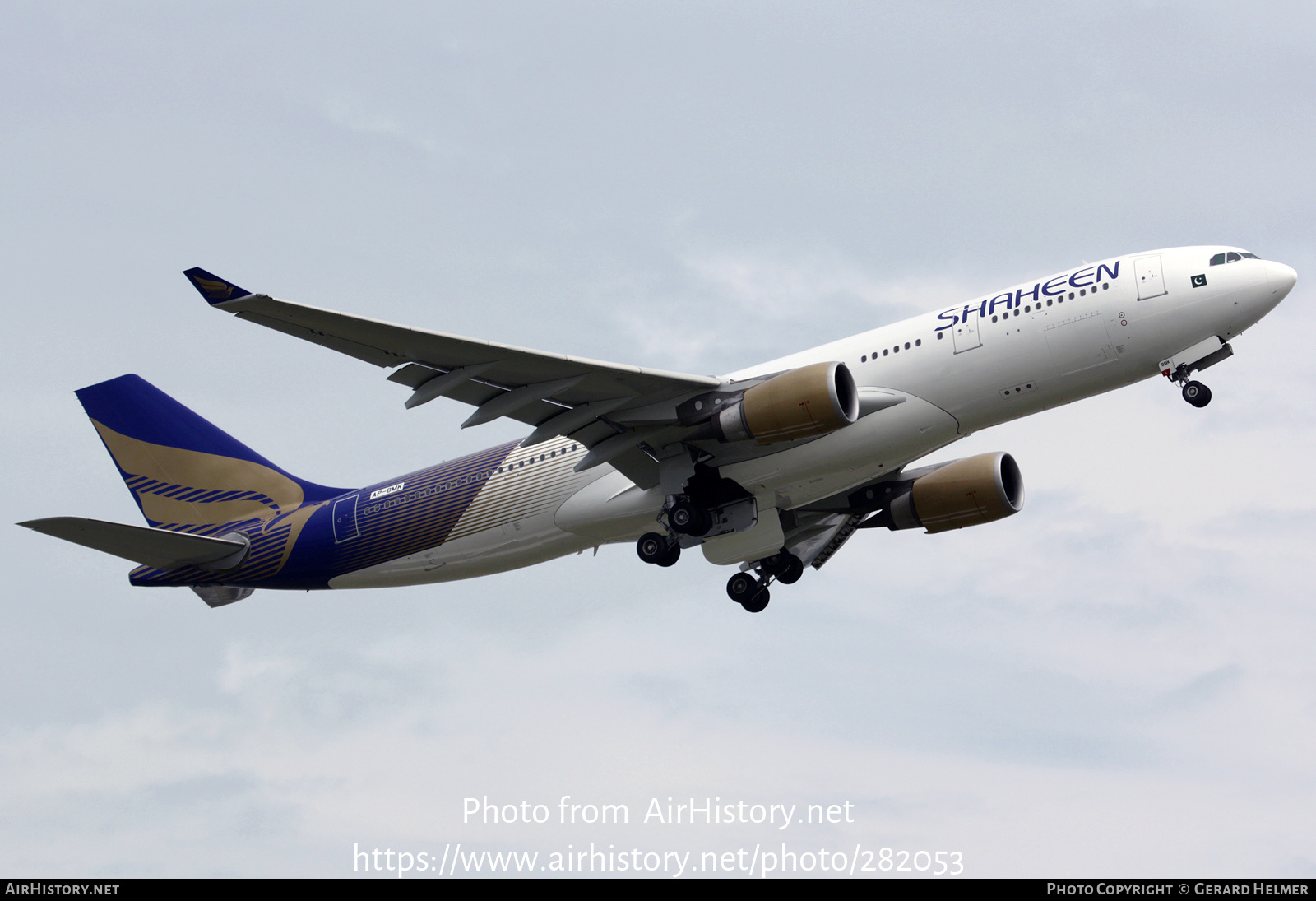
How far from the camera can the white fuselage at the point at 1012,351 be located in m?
26.1

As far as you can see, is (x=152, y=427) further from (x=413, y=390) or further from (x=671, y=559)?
(x=671, y=559)

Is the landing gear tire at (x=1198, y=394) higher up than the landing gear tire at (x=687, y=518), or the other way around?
the landing gear tire at (x=1198, y=394)

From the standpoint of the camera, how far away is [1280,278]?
85.1ft

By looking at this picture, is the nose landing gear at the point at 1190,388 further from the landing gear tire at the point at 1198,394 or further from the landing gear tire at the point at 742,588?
the landing gear tire at the point at 742,588

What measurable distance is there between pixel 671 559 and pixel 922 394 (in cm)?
702

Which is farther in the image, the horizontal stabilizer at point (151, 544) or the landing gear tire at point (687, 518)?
the landing gear tire at point (687, 518)

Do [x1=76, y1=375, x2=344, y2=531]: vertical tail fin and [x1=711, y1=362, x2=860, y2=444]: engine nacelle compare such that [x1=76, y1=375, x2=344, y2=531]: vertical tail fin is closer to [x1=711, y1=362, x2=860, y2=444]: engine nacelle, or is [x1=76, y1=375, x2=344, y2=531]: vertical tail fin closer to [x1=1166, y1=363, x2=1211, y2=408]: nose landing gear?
[x1=711, y1=362, x2=860, y2=444]: engine nacelle

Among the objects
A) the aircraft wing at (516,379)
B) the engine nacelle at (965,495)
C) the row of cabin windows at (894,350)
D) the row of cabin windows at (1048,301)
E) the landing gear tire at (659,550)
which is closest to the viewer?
the aircraft wing at (516,379)

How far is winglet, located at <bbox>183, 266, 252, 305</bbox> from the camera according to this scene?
75.0ft

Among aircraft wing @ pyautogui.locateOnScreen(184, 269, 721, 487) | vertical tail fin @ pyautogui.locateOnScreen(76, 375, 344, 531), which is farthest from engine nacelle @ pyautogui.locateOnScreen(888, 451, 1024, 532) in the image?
vertical tail fin @ pyautogui.locateOnScreen(76, 375, 344, 531)

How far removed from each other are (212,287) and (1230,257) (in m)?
19.7

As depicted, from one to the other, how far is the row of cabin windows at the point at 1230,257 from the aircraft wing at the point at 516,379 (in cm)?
1030

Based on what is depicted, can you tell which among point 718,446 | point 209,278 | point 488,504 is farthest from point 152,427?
point 718,446

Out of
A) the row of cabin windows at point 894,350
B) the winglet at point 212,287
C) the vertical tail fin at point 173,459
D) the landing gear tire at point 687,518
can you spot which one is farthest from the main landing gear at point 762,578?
the winglet at point 212,287
